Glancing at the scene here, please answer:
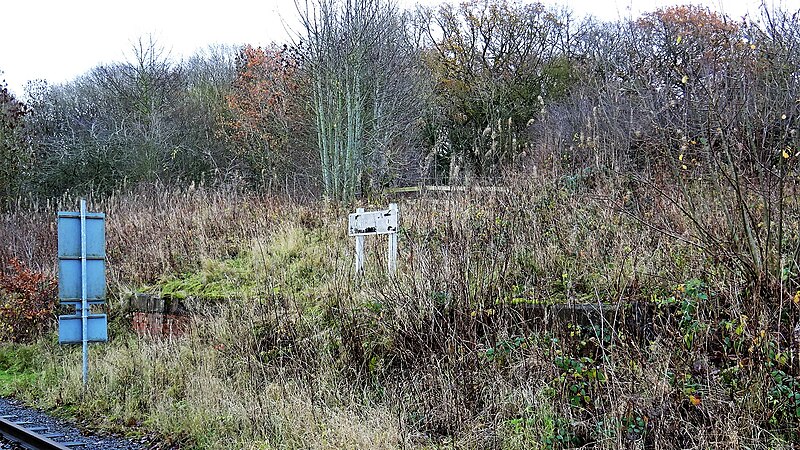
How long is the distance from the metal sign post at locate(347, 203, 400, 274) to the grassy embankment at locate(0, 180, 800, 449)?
0.72 ft

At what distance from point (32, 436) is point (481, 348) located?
14.2 feet

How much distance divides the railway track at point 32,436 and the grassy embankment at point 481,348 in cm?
52

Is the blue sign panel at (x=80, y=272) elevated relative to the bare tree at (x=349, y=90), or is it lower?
lower

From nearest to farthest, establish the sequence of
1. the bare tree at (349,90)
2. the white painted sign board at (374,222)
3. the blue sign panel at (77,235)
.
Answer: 1. the white painted sign board at (374,222)
2. the blue sign panel at (77,235)
3. the bare tree at (349,90)

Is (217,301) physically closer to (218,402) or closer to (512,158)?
(218,402)

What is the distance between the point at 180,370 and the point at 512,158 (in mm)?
5236

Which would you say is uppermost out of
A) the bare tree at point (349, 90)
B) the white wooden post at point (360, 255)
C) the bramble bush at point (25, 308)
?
the bare tree at point (349, 90)

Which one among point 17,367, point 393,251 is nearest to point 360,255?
point 393,251

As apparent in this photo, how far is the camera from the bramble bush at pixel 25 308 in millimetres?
12320

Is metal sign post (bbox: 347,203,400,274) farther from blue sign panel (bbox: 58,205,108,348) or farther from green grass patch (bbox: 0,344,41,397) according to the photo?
green grass patch (bbox: 0,344,41,397)

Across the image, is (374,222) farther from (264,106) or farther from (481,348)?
(264,106)

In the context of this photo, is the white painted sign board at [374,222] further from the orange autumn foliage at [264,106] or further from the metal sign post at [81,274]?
the orange autumn foliage at [264,106]

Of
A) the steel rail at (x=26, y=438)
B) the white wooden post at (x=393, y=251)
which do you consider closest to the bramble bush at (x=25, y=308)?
the steel rail at (x=26, y=438)

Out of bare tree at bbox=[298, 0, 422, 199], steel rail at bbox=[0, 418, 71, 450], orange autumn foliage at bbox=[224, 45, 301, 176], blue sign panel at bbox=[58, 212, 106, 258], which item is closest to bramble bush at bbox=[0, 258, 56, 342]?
blue sign panel at bbox=[58, 212, 106, 258]
